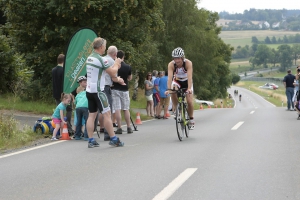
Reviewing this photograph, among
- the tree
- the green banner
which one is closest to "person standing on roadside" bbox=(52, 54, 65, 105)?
the green banner

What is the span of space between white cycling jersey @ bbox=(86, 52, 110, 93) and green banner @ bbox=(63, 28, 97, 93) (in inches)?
126

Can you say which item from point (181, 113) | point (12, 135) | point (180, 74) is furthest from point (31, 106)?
point (181, 113)

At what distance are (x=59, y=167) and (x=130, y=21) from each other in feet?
51.3

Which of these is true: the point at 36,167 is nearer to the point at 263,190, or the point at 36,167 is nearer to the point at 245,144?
the point at 263,190

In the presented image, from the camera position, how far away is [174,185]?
24.2 ft

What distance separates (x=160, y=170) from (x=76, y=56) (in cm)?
684

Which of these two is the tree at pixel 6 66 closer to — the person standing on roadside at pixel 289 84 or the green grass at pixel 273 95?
the person standing on roadside at pixel 289 84

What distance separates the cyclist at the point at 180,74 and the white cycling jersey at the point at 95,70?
1.86m

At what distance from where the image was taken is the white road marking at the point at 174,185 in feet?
22.0

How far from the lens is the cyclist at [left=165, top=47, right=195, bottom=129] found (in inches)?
498

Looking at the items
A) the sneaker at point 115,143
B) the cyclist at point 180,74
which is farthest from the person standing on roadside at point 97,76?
the cyclist at point 180,74

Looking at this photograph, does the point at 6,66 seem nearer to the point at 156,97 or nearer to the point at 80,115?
the point at 156,97

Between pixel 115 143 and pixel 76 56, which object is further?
pixel 76 56

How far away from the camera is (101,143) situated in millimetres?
12664
